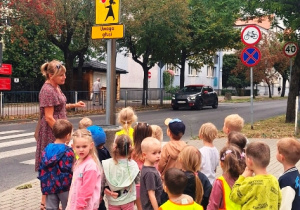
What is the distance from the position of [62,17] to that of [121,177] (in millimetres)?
18855

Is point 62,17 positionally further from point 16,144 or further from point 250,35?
point 250,35

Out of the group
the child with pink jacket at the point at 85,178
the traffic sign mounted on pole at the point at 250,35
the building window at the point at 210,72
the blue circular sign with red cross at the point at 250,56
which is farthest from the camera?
the building window at the point at 210,72

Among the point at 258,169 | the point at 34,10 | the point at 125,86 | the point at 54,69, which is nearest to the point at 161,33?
the point at 34,10

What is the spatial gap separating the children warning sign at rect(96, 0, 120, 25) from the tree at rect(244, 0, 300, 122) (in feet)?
35.5

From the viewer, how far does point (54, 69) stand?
16.6 ft

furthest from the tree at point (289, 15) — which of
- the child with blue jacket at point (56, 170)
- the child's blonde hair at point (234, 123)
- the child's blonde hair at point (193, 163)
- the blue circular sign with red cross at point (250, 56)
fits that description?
the child with blue jacket at point (56, 170)

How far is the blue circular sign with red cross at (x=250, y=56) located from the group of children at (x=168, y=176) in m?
9.62

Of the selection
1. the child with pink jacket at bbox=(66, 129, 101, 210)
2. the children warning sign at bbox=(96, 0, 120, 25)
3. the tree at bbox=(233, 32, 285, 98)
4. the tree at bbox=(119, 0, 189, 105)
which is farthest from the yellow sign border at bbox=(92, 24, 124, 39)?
the tree at bbox=(233, 32, 285, 98)

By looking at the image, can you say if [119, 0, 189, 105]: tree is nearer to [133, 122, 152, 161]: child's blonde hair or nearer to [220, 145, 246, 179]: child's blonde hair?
[133, 122, 152, 161]: child's blonde hair

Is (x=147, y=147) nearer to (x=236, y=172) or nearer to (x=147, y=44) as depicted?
(x=236, y=172)

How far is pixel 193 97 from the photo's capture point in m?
27.4

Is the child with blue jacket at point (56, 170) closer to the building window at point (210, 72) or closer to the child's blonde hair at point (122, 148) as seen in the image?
the child's blonde hair at point (122, 148)

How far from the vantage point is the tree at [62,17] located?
65.5ft

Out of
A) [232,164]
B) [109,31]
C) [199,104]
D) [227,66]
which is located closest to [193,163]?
A: [232,164]
